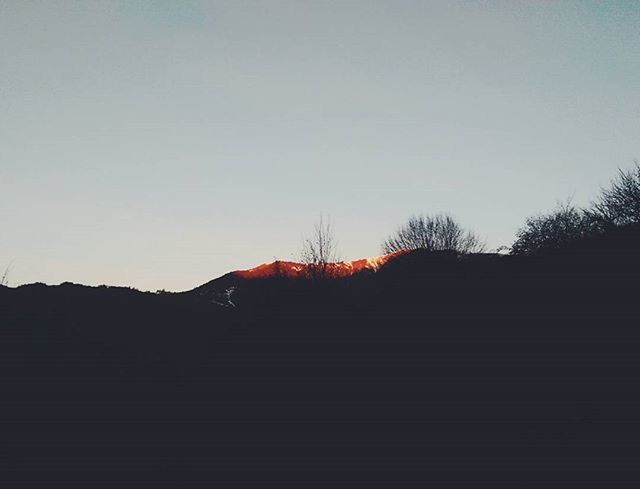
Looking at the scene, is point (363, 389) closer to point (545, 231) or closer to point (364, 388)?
point (364, 388)

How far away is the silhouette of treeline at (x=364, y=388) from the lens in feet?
25.8

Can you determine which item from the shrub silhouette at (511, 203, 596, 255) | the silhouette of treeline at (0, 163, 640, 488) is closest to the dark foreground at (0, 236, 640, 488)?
the silhouette of treeline at (0, 163, 640, 488)

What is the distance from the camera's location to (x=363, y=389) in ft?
37.3

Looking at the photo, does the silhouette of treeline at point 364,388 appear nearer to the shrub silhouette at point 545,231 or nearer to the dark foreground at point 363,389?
the dark foreground at point 363,389

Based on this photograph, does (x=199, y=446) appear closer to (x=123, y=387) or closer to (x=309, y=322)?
(x=123, y=387)

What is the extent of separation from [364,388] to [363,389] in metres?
0.05

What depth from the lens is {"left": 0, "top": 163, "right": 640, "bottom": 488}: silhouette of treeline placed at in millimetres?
7867

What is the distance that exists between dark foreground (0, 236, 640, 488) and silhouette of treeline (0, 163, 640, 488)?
53 mm

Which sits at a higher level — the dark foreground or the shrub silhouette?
the shrub silhouette

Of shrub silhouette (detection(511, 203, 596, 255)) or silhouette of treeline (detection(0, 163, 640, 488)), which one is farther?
shrub silhouette (detection(511, 203, 596, 255))

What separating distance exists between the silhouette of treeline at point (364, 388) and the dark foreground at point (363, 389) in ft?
0.18

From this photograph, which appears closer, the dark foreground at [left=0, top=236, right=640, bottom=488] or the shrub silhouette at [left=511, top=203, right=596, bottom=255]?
the dark foreground at [left=0, top=236, right=640, bottom=488]

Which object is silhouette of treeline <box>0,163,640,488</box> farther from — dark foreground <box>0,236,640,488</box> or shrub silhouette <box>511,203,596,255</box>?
shrub silhouette <box>511,203,596,255</box>

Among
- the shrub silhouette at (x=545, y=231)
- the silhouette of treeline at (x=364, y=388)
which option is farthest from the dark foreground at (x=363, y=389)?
the shrub silhouette at (x=545, y=231)
